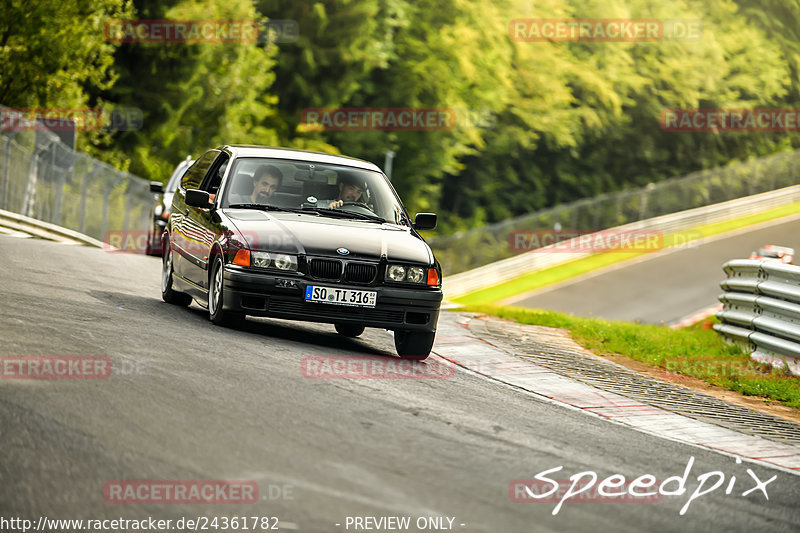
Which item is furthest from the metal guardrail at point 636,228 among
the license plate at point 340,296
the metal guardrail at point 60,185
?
the license plate at point 340,296

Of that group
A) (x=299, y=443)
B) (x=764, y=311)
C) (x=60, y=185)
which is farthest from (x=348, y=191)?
(x=60, y=185)

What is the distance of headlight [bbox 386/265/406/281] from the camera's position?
9602 mm

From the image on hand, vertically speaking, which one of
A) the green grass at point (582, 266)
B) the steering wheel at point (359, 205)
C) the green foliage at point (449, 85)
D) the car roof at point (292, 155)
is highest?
the green foliage at point (449, 85)

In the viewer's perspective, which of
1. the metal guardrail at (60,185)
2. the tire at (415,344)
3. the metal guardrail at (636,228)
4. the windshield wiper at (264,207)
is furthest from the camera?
the metal guardrail at (636,228)

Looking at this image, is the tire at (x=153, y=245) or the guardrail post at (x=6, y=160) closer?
the guardrail post at (x=6, y=160)

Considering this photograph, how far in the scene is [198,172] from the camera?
39.8 ft

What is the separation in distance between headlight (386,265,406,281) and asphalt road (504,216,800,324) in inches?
839

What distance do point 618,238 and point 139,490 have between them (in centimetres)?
4368

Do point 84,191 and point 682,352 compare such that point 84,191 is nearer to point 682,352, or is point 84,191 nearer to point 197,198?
point 197,198

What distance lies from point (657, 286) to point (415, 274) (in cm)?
2839

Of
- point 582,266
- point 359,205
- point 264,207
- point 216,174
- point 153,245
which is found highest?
point 216,174

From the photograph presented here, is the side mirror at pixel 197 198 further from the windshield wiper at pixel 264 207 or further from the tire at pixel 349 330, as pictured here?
the tire at pixel 349 330

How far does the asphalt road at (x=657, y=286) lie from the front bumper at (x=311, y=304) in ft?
69.8

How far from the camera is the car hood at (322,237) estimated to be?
31.1 ft
